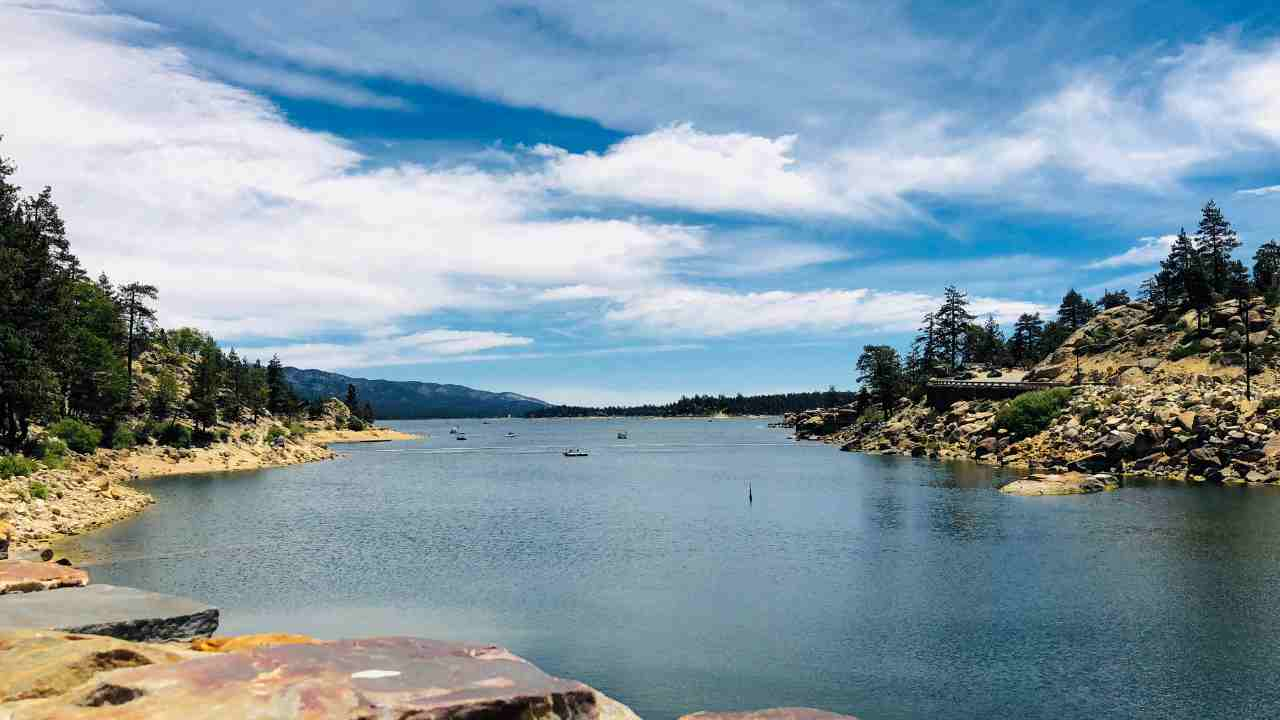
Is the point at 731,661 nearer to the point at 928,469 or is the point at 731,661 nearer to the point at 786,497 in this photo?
the point at 786,497

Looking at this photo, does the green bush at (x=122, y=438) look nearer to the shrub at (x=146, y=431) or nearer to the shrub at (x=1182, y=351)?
the shrub at (x=146, y=431)

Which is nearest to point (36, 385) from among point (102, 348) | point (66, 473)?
point (66, 473)

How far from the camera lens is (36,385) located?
71938mm

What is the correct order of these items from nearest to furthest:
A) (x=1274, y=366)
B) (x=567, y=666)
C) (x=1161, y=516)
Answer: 1. (x=567, y=666)
2. (x=1161, y=516)
3. (x=1274, y=366)

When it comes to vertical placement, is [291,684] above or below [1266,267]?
below

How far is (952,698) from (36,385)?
8007 cm

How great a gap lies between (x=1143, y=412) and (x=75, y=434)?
440ft

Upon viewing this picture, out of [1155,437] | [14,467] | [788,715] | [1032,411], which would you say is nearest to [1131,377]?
[1032,411]

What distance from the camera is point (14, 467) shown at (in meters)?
61.5

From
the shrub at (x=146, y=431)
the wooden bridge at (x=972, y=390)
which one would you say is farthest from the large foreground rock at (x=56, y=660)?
the wooden bridge at (x=972, y=390)

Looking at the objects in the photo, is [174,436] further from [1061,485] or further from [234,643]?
[1061,485]

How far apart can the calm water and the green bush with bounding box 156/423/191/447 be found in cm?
5060

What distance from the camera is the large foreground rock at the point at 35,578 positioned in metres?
26.0

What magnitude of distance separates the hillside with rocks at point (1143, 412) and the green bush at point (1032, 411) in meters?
0.80
